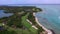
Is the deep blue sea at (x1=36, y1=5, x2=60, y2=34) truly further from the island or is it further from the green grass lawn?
the green grass lawn

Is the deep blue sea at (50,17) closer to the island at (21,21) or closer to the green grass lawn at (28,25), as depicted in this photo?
the island at (21,21)

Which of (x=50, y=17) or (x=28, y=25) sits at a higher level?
(x=50, y=17)

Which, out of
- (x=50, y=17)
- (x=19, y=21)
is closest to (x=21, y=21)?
(x=19, y=21)

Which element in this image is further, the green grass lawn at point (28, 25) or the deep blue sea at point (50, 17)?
the deep blue sea at point (50, 17)

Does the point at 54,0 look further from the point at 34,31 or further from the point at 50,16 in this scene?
the point at 34,31

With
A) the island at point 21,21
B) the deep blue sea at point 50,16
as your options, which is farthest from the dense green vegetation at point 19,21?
the deep blue sea at point 50,16

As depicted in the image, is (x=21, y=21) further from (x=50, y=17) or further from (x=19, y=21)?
(x=50, y=17)
